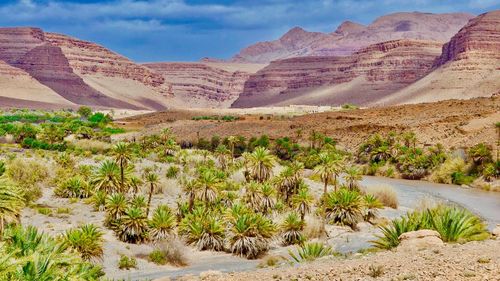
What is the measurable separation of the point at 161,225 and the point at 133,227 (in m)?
1.64

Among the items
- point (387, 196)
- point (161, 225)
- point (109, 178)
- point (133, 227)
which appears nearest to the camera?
point (161, 225)

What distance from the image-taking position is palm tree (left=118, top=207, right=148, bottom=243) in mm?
33250

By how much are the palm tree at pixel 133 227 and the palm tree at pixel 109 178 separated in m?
6.76

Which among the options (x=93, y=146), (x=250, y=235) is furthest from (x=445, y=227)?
(x=93, y=146)

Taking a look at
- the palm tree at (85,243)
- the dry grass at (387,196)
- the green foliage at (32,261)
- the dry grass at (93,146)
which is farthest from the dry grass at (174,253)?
the dry grass at (93,146)

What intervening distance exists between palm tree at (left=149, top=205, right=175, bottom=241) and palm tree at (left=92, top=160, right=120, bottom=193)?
7.59 meters

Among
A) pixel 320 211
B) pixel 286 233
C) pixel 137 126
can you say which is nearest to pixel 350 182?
pixel 320 211

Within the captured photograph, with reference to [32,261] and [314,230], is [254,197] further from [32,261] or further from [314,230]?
[32,261]

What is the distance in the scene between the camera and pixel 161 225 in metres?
33.1

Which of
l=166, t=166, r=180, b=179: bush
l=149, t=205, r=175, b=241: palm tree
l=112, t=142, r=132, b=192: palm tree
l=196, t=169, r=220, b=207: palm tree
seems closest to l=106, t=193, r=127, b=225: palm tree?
l=149, t=205, r=175, b=241: palm tree

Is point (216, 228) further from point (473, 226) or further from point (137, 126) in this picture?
point (137, 126)

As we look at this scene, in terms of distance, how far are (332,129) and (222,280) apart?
87.1 m

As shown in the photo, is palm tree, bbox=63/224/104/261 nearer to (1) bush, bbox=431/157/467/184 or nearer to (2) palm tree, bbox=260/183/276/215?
(2) palm tree, bbox=260/183/276/215

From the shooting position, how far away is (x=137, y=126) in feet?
467
